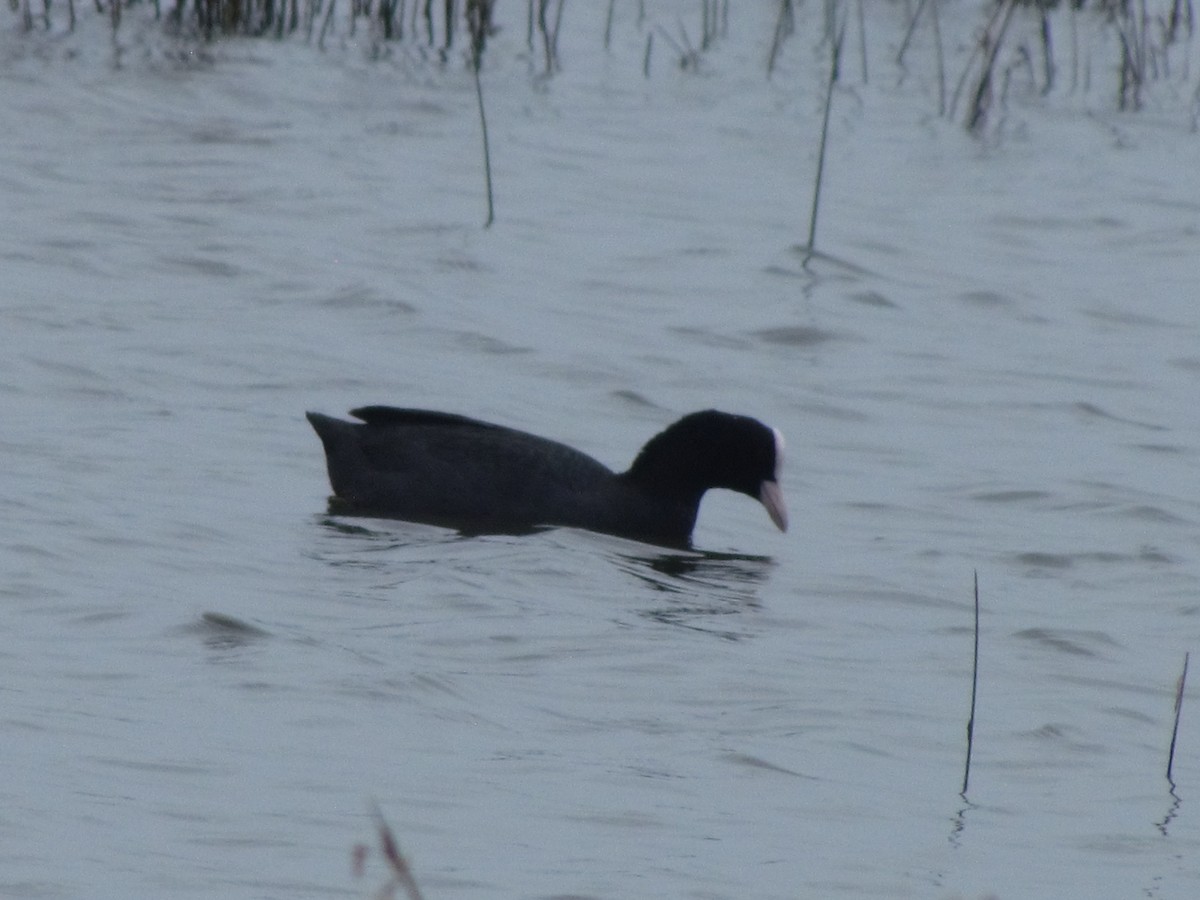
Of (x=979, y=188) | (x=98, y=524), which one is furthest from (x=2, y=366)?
(x=979, y=188)

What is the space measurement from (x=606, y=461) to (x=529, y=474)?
1160 millimetres

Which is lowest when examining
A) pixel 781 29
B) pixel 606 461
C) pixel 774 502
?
pixel 606 461

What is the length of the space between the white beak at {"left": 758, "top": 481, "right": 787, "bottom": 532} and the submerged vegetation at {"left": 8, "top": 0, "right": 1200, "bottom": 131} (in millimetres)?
6516

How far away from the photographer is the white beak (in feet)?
26.9

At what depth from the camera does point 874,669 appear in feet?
21.4

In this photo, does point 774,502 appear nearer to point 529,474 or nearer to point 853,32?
point 529,474

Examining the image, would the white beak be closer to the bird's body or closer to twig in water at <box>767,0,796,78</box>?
the bird's body

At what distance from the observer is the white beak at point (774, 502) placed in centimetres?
820

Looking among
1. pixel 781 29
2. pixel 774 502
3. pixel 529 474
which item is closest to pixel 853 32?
pixel 781 29

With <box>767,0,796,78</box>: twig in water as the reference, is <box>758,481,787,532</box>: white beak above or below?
below

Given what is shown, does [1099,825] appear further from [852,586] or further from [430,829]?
[852,586]

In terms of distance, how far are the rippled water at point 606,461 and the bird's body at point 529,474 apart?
17cm

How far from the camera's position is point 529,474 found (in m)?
8.23

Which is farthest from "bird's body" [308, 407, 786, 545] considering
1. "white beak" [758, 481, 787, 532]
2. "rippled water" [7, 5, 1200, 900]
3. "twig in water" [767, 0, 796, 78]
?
"twig in water" [767, 0, 796, 78]
